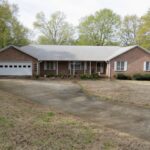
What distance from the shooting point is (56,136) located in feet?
22.2

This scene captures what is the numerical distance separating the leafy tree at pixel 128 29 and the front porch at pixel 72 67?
25.2 meters

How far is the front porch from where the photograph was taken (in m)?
30.7

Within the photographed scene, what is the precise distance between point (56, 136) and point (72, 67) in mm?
24829

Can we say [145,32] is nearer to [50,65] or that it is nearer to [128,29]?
[128,29]

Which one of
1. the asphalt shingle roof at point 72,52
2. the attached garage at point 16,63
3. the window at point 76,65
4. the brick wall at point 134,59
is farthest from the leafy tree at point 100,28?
the attached garage at point 16,63

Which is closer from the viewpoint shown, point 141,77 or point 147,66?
point 141,77

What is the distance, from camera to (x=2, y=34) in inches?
1451

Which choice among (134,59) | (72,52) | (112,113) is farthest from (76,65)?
(112,113)

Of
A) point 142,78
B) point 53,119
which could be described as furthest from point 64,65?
point 53,119

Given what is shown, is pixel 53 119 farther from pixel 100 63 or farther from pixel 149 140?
pixel 100 63

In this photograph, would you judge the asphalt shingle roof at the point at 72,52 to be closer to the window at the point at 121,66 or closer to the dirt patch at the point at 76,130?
the window at the point at 121,66

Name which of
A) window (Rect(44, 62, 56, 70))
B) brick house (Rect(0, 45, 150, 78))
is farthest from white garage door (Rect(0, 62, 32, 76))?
window (Rect(44, 62, 56, 70))

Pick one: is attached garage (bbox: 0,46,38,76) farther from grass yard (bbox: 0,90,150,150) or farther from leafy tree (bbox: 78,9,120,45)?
leafy tree (bbox: 78,9,120,45)

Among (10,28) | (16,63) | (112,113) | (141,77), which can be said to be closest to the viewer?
(112,113)
